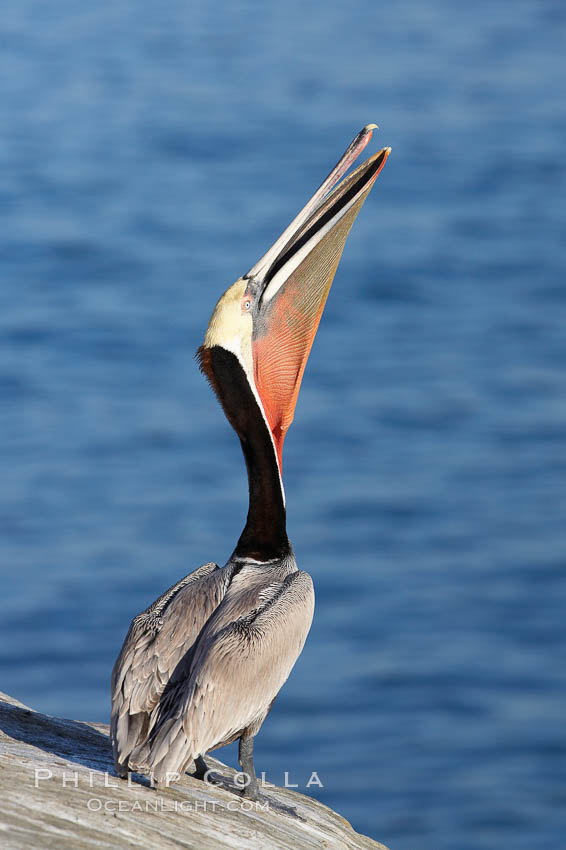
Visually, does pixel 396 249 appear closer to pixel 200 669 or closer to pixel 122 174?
pixel 122 174

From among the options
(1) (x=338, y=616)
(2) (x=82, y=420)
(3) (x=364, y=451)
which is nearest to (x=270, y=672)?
(1) (x=338, y=616)

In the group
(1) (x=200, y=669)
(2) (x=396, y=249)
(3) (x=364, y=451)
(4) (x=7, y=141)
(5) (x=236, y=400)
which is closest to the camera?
(1) (x=200, y=669)

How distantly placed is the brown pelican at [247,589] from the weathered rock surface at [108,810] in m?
0.13

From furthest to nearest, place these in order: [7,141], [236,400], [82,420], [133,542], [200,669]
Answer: [7,141]
[82,420]
[133,542]
[236,400]
[200,669]

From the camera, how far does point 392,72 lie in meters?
26.0

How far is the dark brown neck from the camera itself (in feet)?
19.8

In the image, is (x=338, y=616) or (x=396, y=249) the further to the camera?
(x=396, y=249)

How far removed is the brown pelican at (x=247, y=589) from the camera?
5.26 m

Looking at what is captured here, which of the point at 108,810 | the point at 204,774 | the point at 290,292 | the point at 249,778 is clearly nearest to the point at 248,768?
the point at 249,778

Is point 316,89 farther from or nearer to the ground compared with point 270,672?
farther from the ground

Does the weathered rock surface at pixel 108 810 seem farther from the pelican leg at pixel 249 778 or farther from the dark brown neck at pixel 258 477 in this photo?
the dark brown neck at pixel 258 477

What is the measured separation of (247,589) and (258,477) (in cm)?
53

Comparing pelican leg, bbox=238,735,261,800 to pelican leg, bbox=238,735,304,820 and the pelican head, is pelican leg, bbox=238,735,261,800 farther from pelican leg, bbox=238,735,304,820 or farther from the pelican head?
the pelican head

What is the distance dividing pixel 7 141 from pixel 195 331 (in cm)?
889
